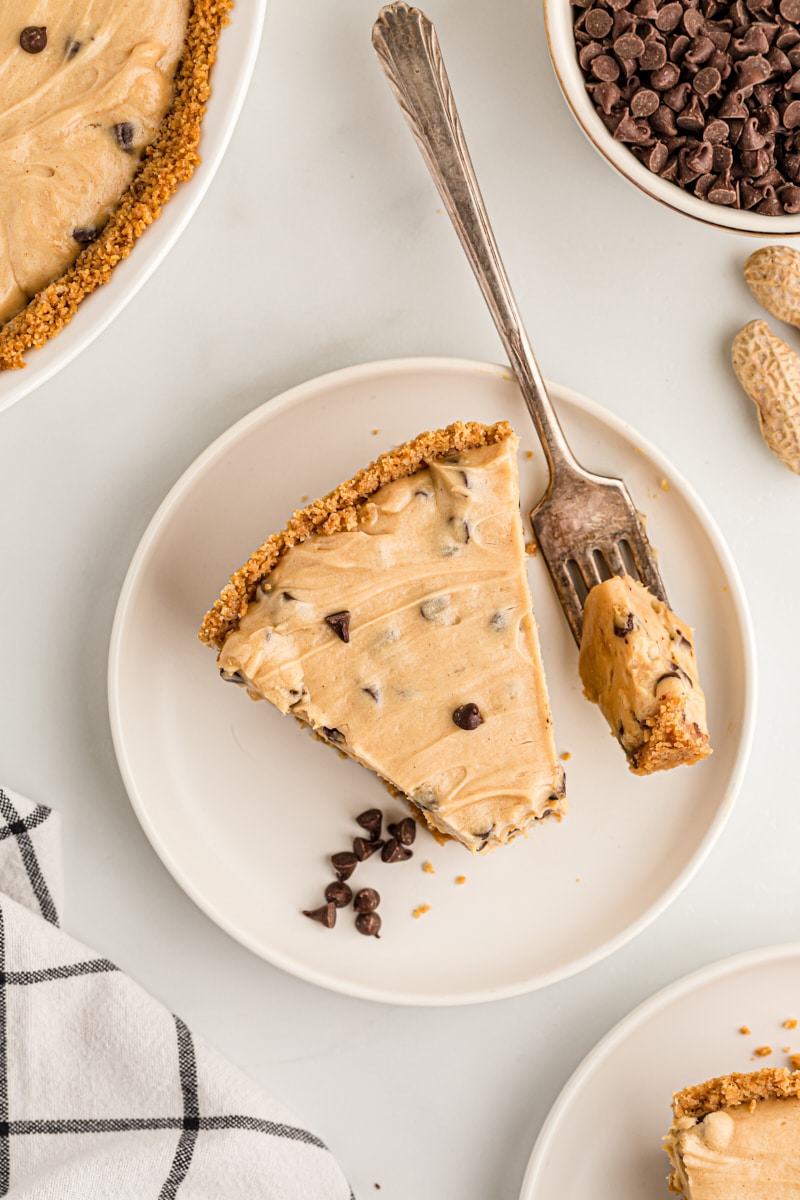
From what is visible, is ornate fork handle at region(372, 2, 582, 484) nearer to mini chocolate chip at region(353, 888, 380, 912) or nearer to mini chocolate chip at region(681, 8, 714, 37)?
mini chocolate chip at region(681, 8, 714, 37)

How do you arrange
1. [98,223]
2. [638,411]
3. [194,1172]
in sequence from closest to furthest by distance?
[98,223], [194,1172], [638,411]

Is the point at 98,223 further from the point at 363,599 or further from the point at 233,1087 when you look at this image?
the point at 233,1087

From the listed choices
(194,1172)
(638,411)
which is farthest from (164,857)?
(638,411)

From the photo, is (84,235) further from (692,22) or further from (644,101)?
(692,22)

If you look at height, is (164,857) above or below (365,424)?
below

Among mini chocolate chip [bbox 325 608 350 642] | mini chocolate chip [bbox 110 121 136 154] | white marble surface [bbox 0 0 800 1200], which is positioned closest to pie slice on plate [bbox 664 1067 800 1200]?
white marble surface [bbox 0 0 800 1200]

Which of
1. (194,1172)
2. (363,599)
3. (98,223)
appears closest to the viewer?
(98,223)

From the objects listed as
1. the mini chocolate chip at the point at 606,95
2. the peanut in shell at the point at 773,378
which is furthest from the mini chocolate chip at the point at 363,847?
the mini chocolate chip at the point at 606,95
